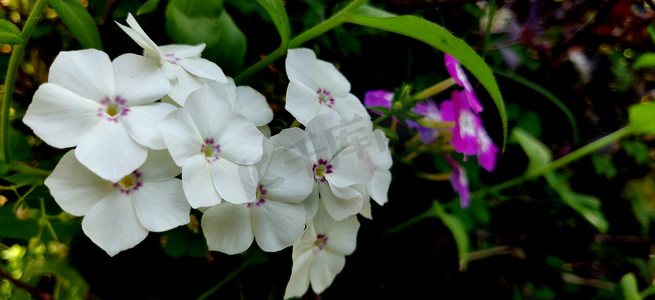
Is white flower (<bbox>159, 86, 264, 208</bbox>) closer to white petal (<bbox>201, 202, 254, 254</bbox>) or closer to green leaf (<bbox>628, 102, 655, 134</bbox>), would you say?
white petal (<bbox>201, 202, 254, 254</bbox>)

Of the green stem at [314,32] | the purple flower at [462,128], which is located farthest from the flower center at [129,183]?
the purple flower at [462,128]

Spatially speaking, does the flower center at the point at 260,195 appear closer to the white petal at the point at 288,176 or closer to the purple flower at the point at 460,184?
the white petal at the point at 288,176

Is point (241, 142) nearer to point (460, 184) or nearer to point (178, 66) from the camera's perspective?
point (178, 66)

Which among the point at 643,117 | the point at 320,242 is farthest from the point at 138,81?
the point at 643,117

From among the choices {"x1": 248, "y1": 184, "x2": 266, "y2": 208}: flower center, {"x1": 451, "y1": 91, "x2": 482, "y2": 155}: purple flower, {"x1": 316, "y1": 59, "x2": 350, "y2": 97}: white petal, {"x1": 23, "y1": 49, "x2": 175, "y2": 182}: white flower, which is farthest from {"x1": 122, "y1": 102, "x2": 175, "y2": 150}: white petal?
{"x1": 451, "y1": 91, "x2": 482, "y2": 155}: purple flower

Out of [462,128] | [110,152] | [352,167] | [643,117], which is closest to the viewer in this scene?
[110,152]

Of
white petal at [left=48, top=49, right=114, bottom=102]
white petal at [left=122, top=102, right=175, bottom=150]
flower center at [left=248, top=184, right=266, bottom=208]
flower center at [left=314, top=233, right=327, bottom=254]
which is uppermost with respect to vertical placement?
white petal at [left=48, top=49, right=114, bottom=102]
